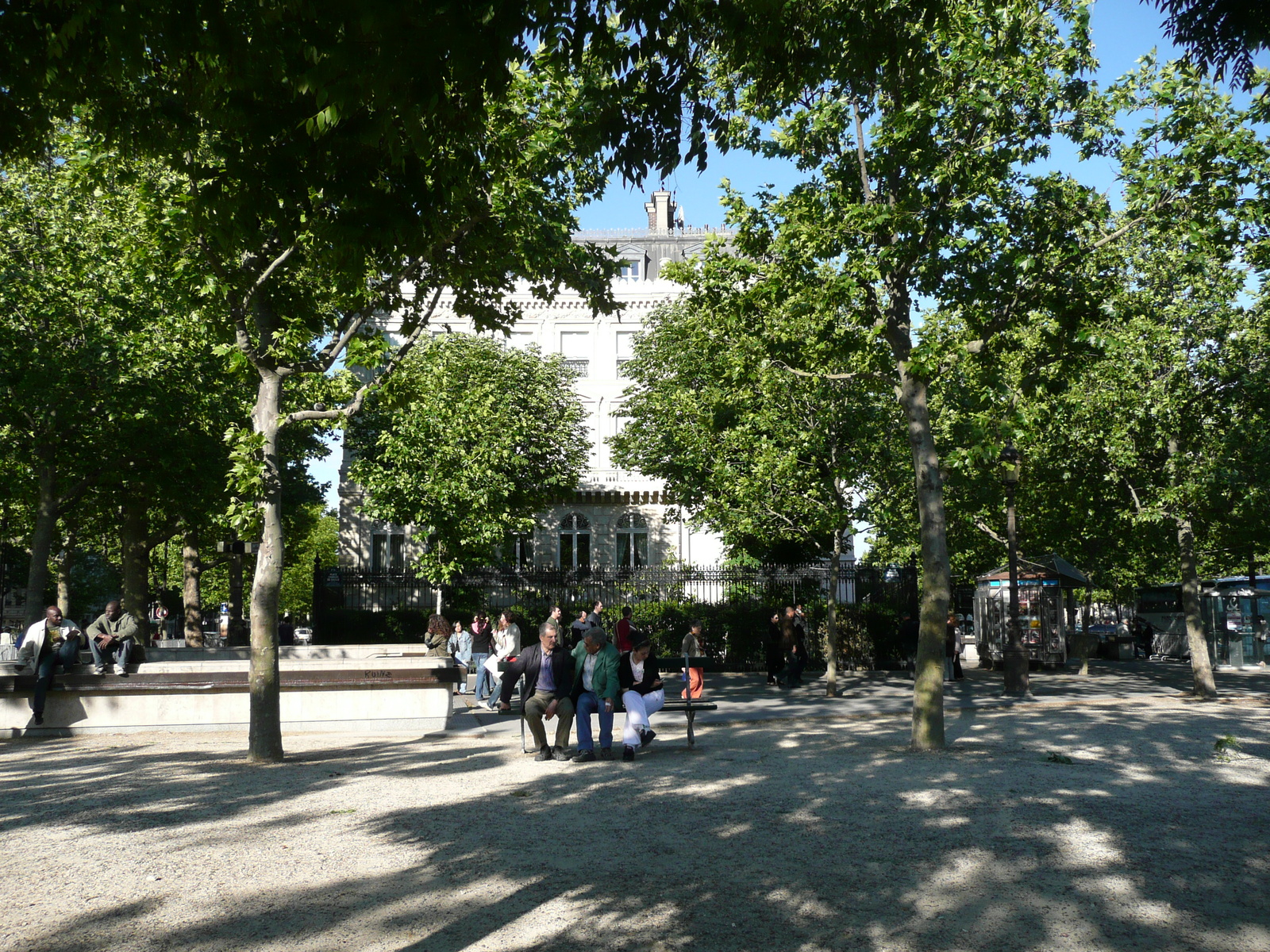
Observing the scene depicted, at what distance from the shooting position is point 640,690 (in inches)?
503

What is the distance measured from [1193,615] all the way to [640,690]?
554 inches

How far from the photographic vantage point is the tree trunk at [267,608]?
12.1 meters

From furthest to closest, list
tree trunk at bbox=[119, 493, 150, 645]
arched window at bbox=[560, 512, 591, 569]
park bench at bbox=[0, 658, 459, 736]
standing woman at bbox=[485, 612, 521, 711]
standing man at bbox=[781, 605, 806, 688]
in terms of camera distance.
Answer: arched window at bbox=[560, 512, 591, 569], tree trunk at bbox=[119, 493, 150, 645], standing man at bbox=[781, 605, 806, 688], standing woman at bbox=[485, 612, 521, 711], park bench at bbox=[0, 658, 459, 736]

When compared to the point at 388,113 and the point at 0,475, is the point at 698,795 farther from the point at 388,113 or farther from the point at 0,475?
the point at 0,475

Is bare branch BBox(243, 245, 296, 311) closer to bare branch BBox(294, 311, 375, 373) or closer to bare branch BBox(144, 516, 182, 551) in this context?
bare branch BBox(294, 311, 375, 373)

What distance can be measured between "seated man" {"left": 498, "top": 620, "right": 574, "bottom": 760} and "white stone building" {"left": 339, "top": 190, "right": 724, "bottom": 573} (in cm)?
3196

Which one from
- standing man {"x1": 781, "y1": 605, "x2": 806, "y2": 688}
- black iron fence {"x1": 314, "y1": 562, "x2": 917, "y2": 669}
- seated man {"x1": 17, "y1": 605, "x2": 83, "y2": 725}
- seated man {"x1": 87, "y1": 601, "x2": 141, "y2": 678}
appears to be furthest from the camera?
black iron fence {"x1": 314, "y1": 562, "x2": 917, "y2": 669}

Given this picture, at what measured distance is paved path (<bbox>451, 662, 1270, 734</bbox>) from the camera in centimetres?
1750

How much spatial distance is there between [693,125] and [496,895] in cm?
494

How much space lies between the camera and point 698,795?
30.5 ft

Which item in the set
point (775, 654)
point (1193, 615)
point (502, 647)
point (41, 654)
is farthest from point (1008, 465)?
point (41, 654)

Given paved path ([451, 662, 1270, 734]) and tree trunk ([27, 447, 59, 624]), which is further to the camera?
tree trunk ([27, 447, 59, 624])

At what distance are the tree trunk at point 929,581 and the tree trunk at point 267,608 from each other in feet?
24.3

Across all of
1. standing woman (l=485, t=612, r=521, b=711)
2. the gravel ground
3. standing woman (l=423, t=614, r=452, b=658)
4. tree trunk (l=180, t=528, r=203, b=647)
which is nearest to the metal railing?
tree trunk (l=180, t=528, r=203, b=647)
